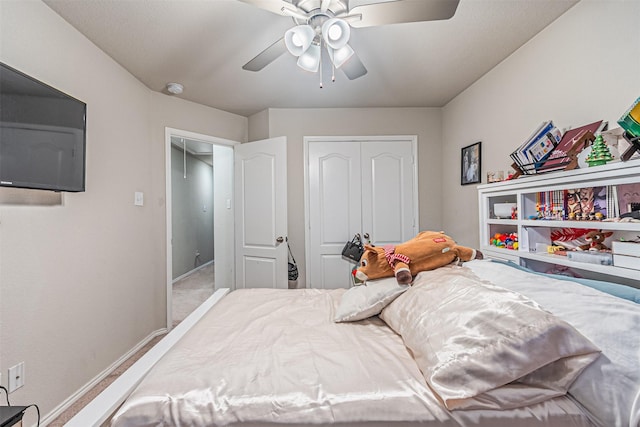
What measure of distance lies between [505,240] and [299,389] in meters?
1.60

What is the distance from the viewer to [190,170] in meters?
5.78

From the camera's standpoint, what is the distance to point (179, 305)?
3768 millimetres

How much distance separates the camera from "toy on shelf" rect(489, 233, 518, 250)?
1.70 meters

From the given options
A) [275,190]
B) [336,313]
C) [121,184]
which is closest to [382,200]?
[275,190]

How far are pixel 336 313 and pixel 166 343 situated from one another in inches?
30.7

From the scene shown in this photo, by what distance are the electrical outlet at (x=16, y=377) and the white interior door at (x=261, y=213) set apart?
191 centimetres

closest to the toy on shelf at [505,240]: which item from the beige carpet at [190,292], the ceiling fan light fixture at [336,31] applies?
the ceiling fan light fixture at [336,31]

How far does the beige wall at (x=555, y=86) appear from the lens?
1377mm

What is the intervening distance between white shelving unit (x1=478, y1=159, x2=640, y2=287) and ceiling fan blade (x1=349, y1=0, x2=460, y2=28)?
0.94m

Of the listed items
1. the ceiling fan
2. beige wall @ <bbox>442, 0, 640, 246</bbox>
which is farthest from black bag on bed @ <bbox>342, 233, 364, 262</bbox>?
the ceiling fan

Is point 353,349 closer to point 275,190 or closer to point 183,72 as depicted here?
point 275,190

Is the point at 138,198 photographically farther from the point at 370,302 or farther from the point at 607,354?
Result: the point at 607,354

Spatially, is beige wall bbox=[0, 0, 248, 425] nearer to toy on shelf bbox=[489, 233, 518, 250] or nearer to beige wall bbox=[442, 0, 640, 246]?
toy on shelf bbox=[489, 233, 518, 250]

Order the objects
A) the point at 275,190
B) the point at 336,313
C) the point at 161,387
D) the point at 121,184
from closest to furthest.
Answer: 1. the point at 161,387
2. the point at 336,313
3. the point at 121,184
4. the point at 275,190
